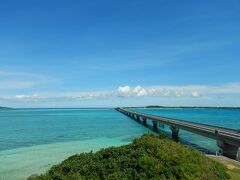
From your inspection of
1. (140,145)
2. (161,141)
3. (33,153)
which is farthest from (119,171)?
Answer: (33,153)

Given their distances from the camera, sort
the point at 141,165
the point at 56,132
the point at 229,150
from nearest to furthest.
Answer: the point at 141,165
the point at 229,150
the point at 56,132

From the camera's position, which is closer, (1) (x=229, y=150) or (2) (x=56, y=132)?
(1) (x=229, y=150)

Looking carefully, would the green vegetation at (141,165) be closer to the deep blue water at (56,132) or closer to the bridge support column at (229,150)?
the bridge support column at (229,150)

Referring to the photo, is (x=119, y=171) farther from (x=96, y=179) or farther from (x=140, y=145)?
(x=140, y=145)

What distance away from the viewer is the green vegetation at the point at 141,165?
10.9m

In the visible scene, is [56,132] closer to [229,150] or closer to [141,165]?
[229,150]

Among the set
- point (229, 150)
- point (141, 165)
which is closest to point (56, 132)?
point (229, 150)

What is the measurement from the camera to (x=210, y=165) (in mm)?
12680

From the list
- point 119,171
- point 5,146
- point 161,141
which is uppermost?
point 161,141

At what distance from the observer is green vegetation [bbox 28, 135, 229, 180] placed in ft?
35.9

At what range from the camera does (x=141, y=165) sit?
36.8 feet

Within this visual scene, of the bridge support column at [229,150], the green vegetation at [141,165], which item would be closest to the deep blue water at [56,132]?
the bridge support column at [229,150]

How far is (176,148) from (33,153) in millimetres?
22944

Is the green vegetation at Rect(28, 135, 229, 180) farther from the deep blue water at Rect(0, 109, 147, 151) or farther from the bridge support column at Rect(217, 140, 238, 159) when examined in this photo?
the deep blue water at Rect(0, 109, 147, 151)
